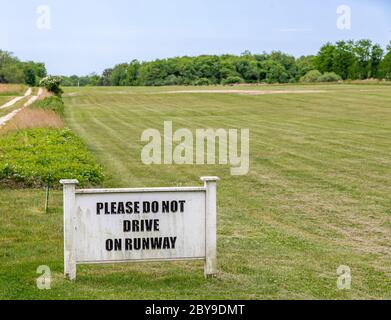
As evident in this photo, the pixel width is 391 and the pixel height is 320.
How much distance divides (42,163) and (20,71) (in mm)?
114393

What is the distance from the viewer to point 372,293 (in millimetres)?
8164

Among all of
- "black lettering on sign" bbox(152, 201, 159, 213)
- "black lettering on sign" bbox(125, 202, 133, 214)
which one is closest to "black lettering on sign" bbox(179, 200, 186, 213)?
"black lettering on sign" bbox(152, 201, 159, 213)

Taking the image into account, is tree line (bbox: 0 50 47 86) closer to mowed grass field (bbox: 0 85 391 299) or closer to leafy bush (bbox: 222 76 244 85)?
leafy bush (bbox: 222 76 244 85)

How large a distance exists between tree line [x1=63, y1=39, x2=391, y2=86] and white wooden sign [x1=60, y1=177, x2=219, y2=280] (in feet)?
362

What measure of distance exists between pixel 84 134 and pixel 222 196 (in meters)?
18.7

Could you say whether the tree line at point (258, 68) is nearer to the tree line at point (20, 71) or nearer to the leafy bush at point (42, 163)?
the tree line at point (20, 71)

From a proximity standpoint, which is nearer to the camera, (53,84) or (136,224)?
(136,224)

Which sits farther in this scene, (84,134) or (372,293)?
(84,134)

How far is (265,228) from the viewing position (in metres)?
12.0

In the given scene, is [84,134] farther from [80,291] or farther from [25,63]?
[25,63]

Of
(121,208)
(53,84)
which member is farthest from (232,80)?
(121,208)

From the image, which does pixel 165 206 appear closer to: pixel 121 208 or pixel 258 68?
pixel 121 208

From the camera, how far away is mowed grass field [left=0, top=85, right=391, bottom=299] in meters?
8.27
